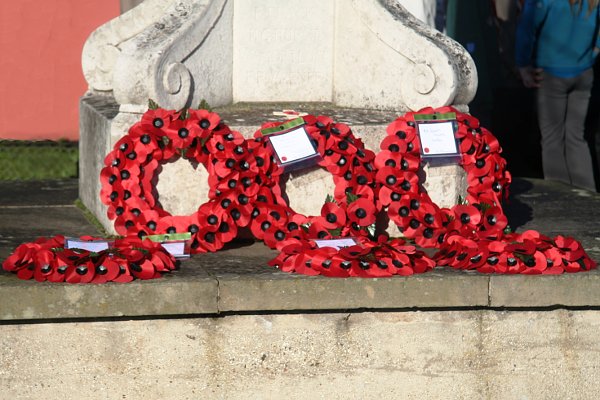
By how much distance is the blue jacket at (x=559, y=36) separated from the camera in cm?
792

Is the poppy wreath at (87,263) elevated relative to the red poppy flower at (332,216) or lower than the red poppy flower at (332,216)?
lower

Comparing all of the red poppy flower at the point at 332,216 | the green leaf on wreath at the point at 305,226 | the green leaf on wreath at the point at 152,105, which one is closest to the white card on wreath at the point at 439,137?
the red poppy flower at the point at 332,216

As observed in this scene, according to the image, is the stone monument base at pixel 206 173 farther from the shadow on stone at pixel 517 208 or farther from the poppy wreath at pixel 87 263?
the poppy wreath at pixel 87 263

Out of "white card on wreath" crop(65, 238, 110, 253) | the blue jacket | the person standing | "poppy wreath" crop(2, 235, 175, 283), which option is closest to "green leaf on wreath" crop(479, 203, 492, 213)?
"poppy wreath" crop(2, 235, 175, 283)

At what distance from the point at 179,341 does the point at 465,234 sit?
4.39ft

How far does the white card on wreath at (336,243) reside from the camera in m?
5.40

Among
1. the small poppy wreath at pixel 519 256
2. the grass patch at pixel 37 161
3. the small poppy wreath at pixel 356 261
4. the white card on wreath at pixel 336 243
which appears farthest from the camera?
the grass patch at pixel 37 161

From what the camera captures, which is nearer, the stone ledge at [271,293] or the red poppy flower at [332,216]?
the stone ledge at [271,293]

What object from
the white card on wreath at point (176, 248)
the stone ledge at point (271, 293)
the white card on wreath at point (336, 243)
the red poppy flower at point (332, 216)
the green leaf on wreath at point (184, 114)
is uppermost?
the green leaf on wreath at point (184, 114)

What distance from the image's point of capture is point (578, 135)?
26.4 ft

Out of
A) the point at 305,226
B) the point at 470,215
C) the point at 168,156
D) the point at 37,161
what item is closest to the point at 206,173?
the point at 168,156

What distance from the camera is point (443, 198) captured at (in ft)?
19.7

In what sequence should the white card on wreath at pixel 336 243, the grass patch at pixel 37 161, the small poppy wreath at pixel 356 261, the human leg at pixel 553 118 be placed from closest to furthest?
the small poppy wreath at pixel 356 261 → the white card on wreath at pixel 336 243 → the grass patch at pixel 37 161 → the human leg at pixel 553 118

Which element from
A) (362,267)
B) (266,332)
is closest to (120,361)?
(266,332)
